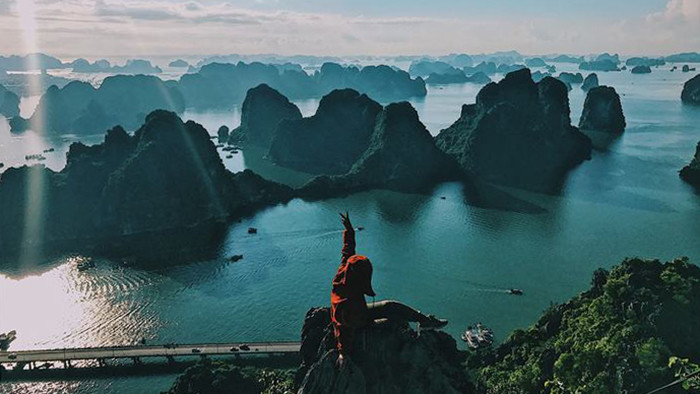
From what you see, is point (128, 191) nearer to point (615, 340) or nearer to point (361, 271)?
point (361, 271)

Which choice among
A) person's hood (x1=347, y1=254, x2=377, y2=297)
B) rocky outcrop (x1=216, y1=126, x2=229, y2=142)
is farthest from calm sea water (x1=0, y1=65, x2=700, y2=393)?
rocky outcrop (x1=216, y1=126, x2=229, y2=142)

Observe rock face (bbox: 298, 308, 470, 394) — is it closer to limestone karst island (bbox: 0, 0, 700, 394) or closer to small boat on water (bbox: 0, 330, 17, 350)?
limestone karst island (bbox: 0, 0, 700, 394)

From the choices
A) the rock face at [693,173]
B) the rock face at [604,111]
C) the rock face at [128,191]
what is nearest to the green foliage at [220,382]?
the rock face at [128,191]

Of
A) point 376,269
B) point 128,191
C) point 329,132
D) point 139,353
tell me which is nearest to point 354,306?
Result: point 139,353

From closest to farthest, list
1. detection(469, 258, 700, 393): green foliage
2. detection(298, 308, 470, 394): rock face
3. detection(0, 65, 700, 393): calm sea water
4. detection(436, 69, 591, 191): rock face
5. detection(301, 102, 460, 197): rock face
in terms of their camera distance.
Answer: detection(298, 308, 470, 394): rock face < detection(469, 258, 700, 393): green foliage < detection(0, 65, 700, 393): calm sea water < detection(301, 102, 460, 197): rock face < detection(436, 69, 591, 191): rock face

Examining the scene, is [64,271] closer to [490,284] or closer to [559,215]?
[490,284]

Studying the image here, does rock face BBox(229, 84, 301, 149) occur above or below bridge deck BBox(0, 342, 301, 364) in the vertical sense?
above

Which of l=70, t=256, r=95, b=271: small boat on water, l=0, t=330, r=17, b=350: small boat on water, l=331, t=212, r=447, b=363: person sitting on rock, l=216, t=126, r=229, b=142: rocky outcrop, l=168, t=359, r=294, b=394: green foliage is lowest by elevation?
l=0, t=330, r=17, b=350: small boat on water
